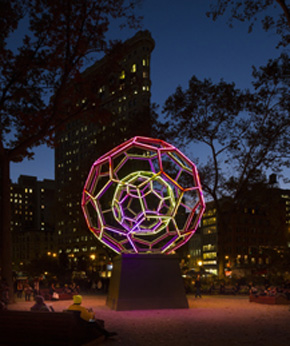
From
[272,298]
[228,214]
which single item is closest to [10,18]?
[272,298]

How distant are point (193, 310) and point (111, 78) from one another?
11117 millimetres

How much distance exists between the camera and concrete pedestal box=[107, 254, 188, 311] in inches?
744

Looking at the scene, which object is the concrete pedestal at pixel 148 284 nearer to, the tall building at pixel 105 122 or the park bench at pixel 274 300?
the park bench at pixel 274 300

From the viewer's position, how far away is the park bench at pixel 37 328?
869 centimetres

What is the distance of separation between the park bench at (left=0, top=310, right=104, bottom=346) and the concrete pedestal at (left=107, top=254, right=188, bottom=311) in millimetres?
9931

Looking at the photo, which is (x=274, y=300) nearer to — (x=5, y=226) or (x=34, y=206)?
(x=5, y=226)

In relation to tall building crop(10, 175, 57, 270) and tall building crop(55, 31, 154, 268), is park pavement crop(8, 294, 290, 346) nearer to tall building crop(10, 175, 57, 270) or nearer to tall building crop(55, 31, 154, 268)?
tall building crop(55, 31, 154, 268)

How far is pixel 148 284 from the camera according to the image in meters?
19.1

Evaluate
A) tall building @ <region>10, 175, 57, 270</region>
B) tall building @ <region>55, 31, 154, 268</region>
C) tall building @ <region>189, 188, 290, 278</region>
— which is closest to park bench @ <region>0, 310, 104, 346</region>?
tall building @ <region>55, 31, 154, 268</region>

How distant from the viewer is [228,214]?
36781 millimetres

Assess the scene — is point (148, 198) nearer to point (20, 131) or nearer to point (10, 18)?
point (20, 131)

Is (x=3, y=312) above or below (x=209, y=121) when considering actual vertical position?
below

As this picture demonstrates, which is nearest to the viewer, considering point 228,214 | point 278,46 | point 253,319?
point 253,319

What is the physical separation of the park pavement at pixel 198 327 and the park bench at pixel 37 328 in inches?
65.7
